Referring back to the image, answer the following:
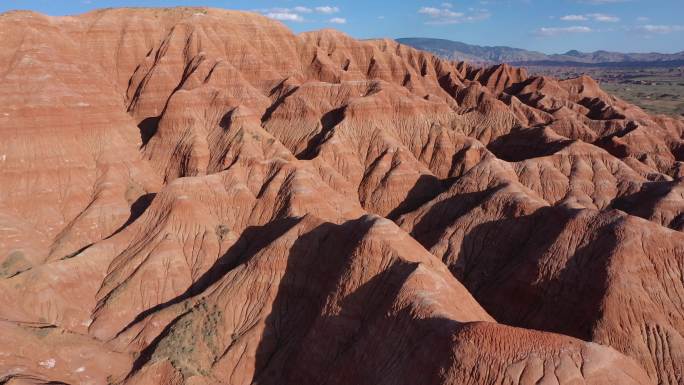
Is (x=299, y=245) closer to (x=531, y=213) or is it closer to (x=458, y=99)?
(x=531, y=213)

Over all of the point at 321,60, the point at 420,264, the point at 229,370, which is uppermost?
the point at 321,60

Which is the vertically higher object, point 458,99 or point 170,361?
point 458,99

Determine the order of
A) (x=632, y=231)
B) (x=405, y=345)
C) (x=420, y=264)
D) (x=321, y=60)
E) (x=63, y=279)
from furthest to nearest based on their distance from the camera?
1. (x=321, y=60)
2. (x=63, y=279)
3. (x=632, y=231)
4. (x=420, y=264)
5. (x=405, y=345)

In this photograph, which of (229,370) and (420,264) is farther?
(229,370)

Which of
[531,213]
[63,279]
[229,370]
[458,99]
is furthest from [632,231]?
[458,99]

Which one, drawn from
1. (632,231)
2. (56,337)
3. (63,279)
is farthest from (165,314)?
(632,231)

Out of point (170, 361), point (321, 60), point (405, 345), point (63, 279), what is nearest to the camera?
point (405, 345)
